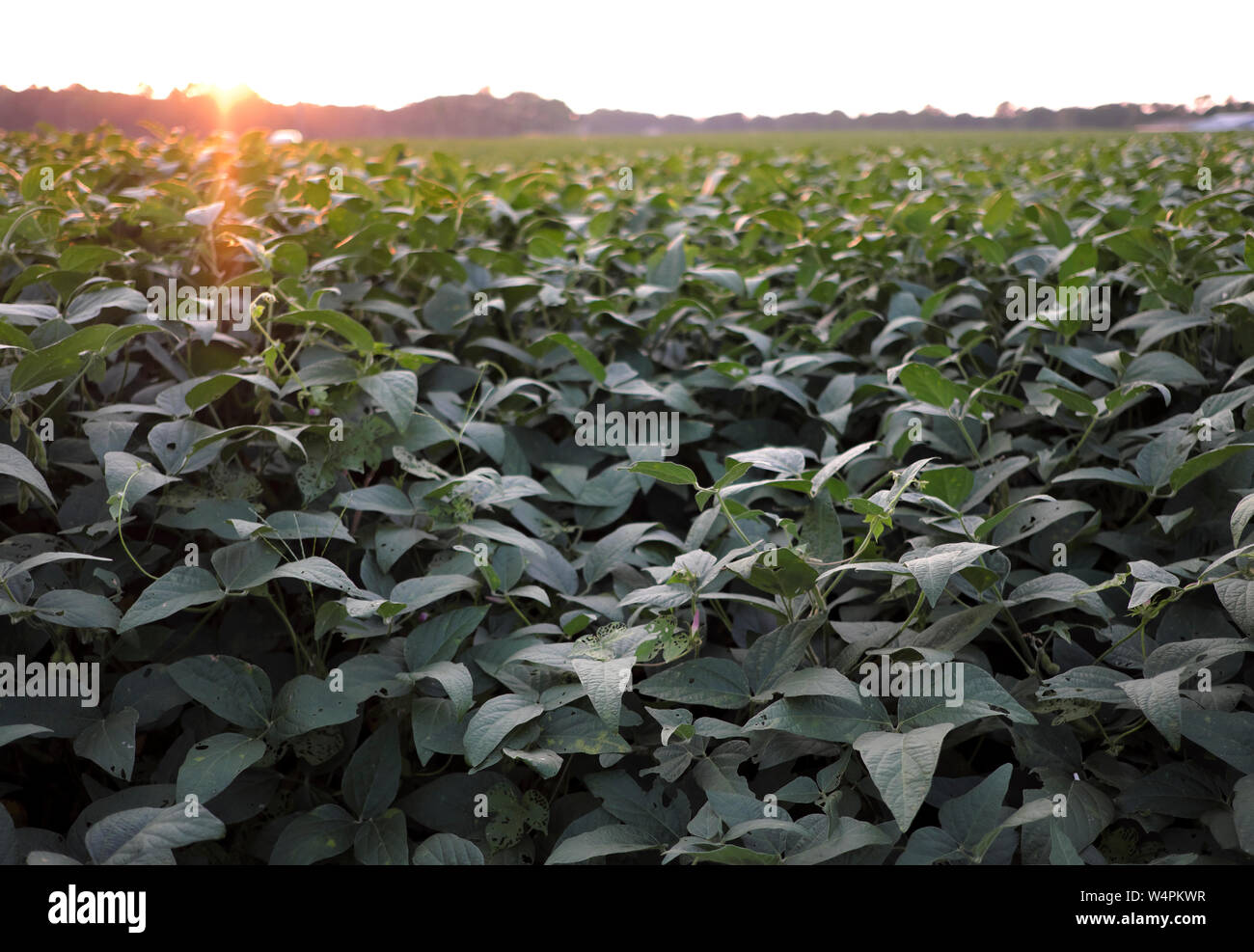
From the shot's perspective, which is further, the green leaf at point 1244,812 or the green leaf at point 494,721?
the green leaf at point 494,721

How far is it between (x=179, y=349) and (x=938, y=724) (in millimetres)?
1886

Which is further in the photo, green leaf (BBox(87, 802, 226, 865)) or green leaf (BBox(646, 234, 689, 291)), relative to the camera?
green leaf (BBox(646, 234, 689, 291))

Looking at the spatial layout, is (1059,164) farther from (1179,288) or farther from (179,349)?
(179,349)

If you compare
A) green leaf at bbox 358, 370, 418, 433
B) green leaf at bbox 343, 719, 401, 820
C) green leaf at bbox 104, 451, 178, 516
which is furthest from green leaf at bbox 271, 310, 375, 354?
green leaf at bbox 343, 719, 401, 820

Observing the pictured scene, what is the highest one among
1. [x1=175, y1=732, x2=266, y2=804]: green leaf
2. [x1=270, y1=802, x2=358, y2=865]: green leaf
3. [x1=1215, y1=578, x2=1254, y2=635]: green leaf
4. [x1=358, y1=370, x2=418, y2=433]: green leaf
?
[x1=358, y1=370, x2=418, y2=433]: green leaf

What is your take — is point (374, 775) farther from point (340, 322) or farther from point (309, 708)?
point (340, 322)

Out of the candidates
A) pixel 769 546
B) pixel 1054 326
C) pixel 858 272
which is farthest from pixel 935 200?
pixel 769 546

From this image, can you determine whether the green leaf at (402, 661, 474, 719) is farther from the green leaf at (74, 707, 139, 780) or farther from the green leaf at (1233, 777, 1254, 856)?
the green leaf at (1233, 777, 1254, 856)

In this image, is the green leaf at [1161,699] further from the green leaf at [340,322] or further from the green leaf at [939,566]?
the green leaf at [340,322]

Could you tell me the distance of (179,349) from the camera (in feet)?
6.89

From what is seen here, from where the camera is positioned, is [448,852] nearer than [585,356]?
Yes

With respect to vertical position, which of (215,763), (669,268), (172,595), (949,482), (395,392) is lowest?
(215,763)

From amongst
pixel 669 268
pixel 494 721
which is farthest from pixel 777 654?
pixel 669 268

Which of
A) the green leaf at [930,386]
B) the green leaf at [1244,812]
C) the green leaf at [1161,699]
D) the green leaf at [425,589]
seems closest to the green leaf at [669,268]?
the green leaf at [930,386]
